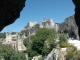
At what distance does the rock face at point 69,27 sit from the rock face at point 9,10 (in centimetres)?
4350

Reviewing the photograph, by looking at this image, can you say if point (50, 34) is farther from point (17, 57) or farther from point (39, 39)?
point (17, 57)

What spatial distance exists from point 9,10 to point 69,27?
46407 millimetres

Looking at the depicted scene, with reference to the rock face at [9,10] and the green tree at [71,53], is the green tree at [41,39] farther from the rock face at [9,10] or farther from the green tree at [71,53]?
the rock face at [9,10]

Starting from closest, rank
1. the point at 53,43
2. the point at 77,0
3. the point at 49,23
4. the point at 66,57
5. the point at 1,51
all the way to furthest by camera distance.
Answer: the point at 77,0, the point at 66,57, the point at 53,43, the point at 1,51, the point at 49,23

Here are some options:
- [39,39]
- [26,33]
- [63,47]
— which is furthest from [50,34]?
[26,33]

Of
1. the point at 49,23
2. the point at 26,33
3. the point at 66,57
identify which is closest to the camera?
the point at 66,57

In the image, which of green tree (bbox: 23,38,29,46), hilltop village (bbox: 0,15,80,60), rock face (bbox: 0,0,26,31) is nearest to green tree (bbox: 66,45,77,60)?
hilltop village (bbox: 0,15,80,60)

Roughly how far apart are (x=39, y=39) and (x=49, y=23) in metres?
17.2

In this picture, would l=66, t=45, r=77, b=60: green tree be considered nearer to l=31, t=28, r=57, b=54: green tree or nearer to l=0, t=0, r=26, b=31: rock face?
l=31, t=28, r=57, b=54: green tree

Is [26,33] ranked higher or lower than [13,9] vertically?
higher

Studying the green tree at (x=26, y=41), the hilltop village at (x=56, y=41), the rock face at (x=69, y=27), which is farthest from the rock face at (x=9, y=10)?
the green tree at (x=26, y=41)

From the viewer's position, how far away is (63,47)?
3141cm

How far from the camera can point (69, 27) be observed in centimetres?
5062

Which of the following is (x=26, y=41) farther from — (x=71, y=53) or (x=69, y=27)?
(x=71, y=53)
